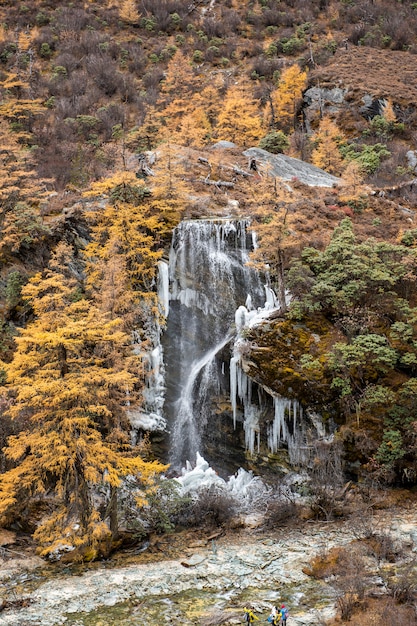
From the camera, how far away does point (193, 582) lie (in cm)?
1034

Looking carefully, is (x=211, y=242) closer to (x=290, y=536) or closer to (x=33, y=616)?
(x=290, y=536)

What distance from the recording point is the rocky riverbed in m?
9.05

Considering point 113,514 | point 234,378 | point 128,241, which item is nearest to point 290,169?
point 128,241

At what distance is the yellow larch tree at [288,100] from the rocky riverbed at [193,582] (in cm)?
3175

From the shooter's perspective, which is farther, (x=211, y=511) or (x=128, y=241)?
(x=128, y=241)

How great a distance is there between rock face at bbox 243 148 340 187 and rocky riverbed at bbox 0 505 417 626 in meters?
17.2

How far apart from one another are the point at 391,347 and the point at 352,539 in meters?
5.73

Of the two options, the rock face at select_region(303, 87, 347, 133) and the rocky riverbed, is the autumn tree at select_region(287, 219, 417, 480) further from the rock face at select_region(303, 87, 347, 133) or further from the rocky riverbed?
the rock face at select_region(303, 87, 347, 133)

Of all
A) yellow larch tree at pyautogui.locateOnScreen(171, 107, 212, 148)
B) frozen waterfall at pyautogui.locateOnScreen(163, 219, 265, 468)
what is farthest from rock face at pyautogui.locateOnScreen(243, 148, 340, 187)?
frozen waterfall at pyautogui.locateOnScreen(163, 219, 265, 468)

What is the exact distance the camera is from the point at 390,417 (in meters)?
13.9

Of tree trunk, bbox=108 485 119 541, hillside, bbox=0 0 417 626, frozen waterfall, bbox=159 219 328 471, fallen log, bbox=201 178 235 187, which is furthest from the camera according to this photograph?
fallen log, bbox=201 178 235 187

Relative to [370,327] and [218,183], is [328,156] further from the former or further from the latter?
[370,327]

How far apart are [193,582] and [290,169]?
68.4 ft

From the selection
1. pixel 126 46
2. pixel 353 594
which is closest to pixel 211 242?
pixel 353 594
